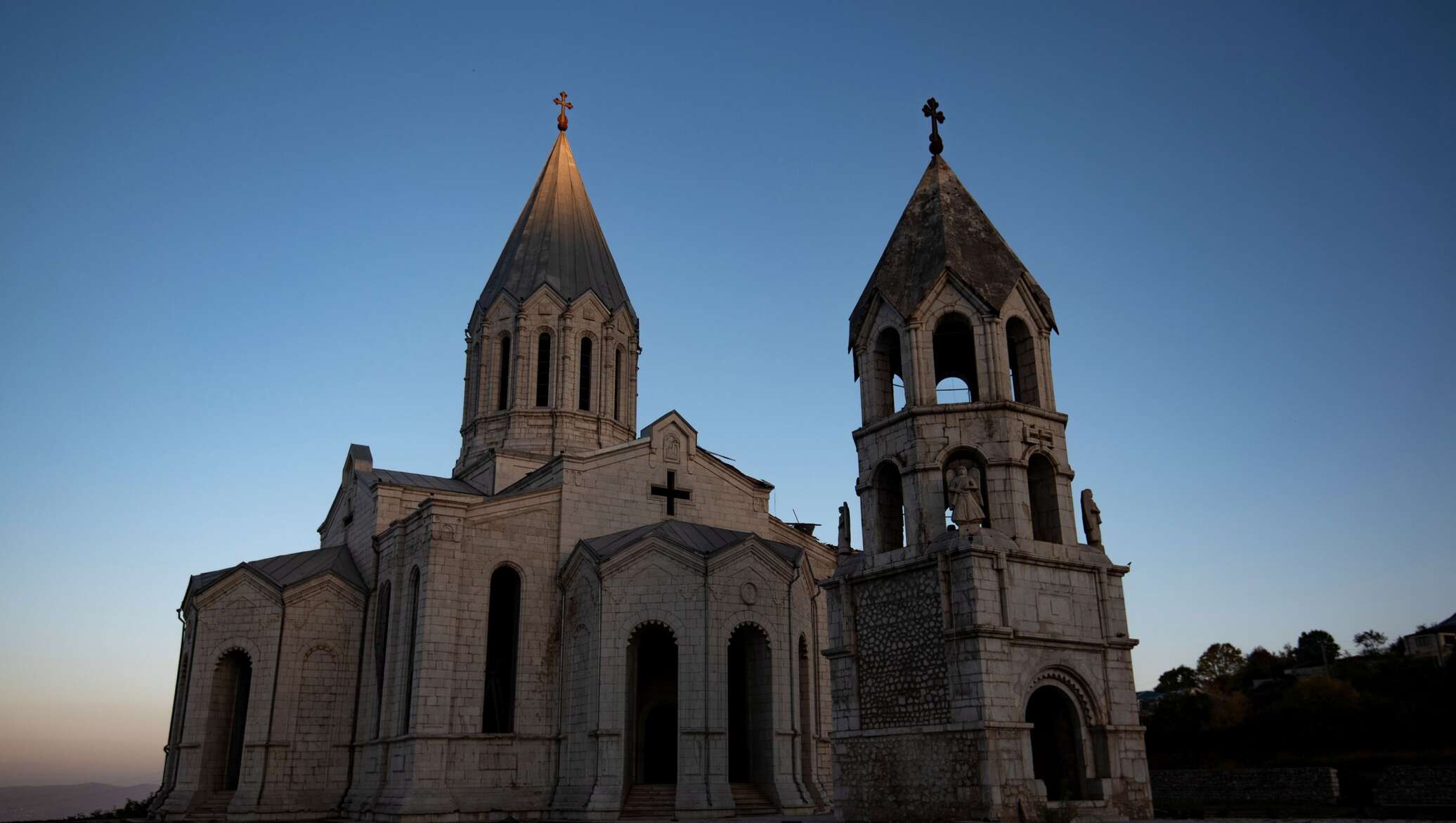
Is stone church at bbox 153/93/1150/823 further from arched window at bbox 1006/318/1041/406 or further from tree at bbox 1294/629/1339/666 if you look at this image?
tree at bbox 1294/629/1339/666

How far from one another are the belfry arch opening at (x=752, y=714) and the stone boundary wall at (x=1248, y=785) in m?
7.38

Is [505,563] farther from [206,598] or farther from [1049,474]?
[1049,474]

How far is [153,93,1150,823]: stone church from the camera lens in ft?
46.0

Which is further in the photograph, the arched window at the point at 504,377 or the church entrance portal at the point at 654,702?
the arched window at the point at 504,377

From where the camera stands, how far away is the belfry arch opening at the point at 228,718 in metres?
22.1

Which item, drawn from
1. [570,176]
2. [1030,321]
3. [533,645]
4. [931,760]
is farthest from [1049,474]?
[570,176]

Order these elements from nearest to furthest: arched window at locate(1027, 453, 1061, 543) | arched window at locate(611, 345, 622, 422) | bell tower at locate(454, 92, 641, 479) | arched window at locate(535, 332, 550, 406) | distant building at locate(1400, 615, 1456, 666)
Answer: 1. arched window at locate(1027, 453, 1061, 543)
2. bell tower at locate(454, 92, 641, 479)
3. arched window at locate(535, 332, 550, 406)
4. arched window at locate(611, 345, 622, 422)
5. distant building at locate(1400, 615, 1456, 666)

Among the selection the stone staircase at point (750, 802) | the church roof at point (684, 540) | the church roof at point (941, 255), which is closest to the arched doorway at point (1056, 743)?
the church roof at point (941, 255)

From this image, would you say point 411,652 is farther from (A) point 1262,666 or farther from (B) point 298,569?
(A) point 1262,666

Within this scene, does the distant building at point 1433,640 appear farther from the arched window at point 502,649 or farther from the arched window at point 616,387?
the arched window at point 502,649

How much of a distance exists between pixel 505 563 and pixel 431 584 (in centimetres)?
165

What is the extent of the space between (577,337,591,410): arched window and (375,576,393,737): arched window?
7.00m

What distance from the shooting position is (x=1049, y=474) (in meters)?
15.3

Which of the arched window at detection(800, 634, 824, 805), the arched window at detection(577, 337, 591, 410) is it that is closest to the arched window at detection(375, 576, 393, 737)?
the arched window at detection(577, 337, 591, 410)
